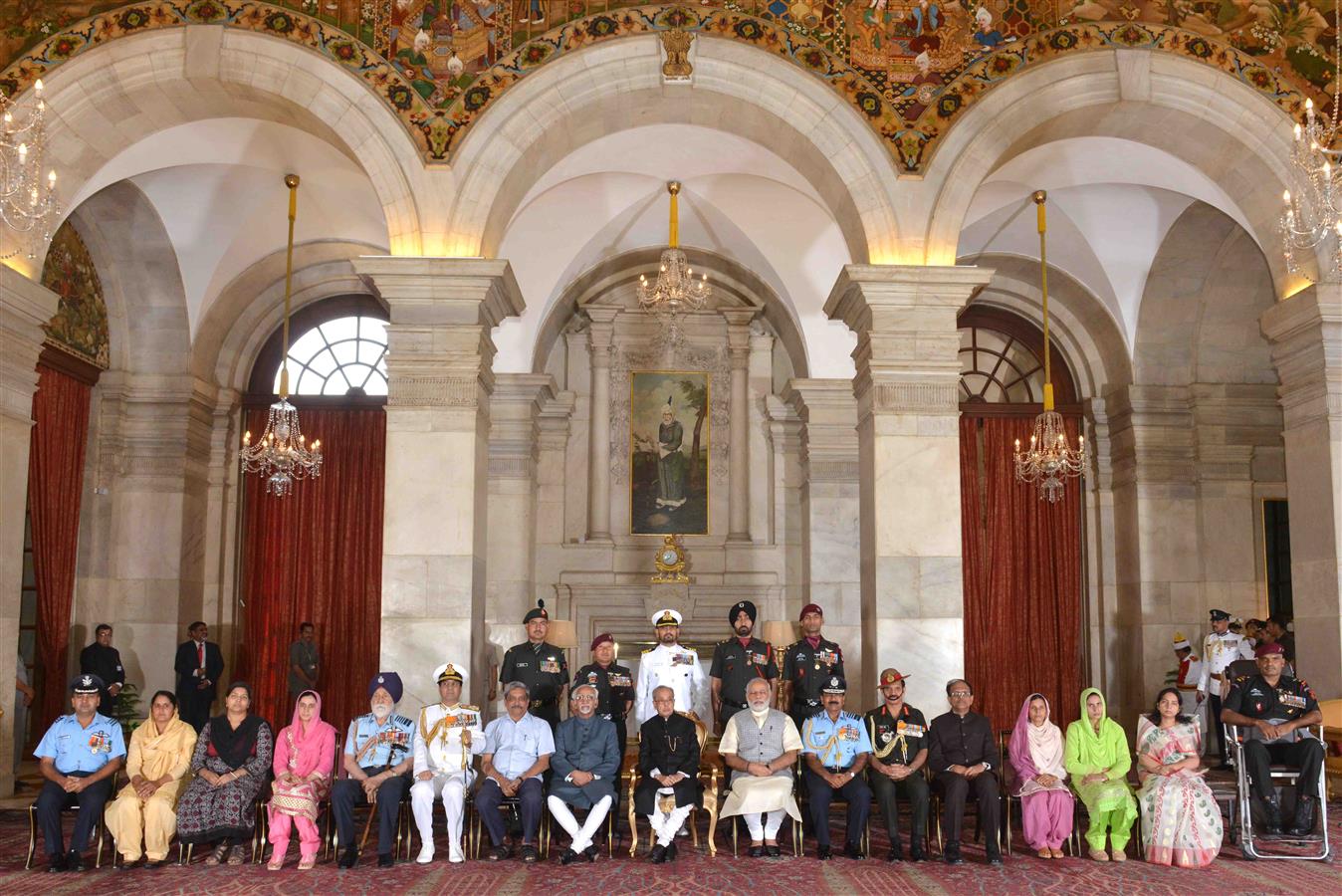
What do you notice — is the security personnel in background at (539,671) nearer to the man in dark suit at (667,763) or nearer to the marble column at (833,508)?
the man in dark suit at (667,763)

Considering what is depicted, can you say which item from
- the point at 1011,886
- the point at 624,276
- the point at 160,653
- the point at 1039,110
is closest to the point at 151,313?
the point at 160,653

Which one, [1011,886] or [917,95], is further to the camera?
[917,95]

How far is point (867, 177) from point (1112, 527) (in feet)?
21.3

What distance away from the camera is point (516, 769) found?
751 cm

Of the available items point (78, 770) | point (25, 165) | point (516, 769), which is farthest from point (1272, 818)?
point (25, 165)

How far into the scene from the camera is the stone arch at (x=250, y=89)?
8992 millimetres

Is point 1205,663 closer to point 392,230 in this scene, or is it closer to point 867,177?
point 867,177

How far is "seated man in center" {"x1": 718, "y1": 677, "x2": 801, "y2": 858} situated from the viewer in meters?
7.38

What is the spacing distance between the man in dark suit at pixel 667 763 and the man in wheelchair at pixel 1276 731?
3265mm

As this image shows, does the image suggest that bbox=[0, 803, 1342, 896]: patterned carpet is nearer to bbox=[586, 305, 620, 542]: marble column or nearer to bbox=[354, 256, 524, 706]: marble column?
bbox=[354, 256, 524, 706]: marble column

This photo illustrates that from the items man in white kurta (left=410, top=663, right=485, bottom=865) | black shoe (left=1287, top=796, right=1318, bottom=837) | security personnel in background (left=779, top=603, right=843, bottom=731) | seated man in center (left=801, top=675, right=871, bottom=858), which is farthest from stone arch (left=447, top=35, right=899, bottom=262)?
black shoe (left=1287, top=796, right=1318, bottom=837)

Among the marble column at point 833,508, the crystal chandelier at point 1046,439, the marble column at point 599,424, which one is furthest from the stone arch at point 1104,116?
the marble column at point 599,424

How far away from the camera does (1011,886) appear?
654cm

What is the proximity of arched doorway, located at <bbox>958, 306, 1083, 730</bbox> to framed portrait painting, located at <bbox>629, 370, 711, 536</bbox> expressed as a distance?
Answer: 2.87 metres
